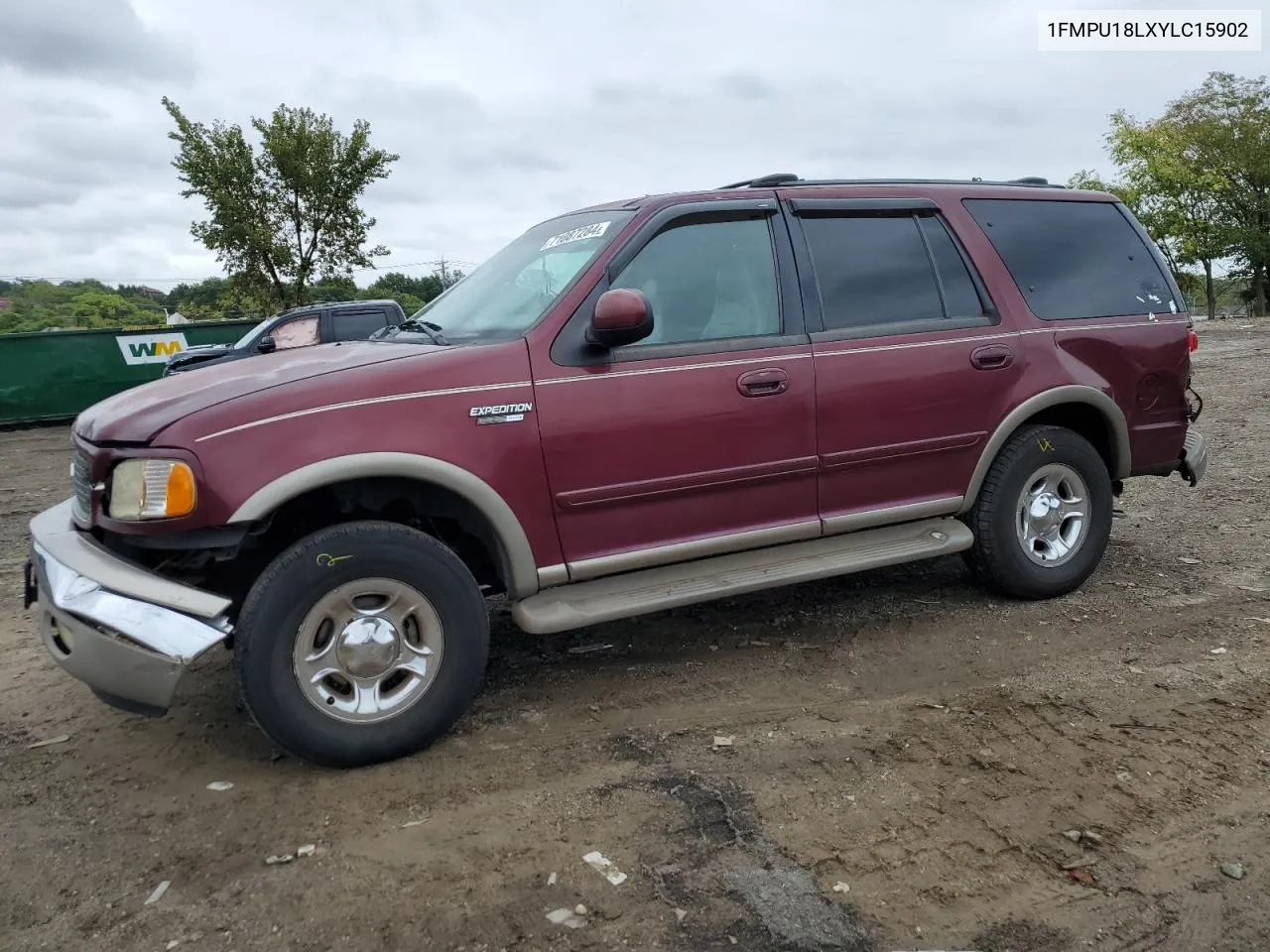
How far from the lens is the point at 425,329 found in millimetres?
4102

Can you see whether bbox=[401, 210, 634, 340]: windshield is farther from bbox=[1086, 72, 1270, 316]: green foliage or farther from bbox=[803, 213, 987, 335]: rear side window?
bbox=[1086, 72, 1270, 316]: green foliage

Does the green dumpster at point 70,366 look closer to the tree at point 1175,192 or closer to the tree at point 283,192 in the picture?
the tree at point 283,192

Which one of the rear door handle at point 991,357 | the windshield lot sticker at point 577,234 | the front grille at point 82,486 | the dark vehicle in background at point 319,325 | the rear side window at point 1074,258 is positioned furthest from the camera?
the dark vehicle in background at point 319,325

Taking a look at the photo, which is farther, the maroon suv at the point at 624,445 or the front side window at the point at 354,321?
the front side window at the point at 354,321

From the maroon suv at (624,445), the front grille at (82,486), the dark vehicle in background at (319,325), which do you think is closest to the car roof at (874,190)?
the maroon suv at (624,445)

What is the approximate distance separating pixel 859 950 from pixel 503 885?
0.95 metres

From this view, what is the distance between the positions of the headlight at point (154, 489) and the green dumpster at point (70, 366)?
14188 mm

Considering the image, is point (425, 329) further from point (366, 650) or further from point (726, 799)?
point (726, 799)

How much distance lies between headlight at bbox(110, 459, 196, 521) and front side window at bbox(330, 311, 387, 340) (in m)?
8.87

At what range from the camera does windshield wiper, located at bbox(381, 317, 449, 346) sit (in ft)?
12.7

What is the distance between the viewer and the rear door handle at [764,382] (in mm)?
3881

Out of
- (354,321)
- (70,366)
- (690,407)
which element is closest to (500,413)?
(690,407)

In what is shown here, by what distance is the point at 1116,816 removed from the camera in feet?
9.48

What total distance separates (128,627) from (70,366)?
588 inches
